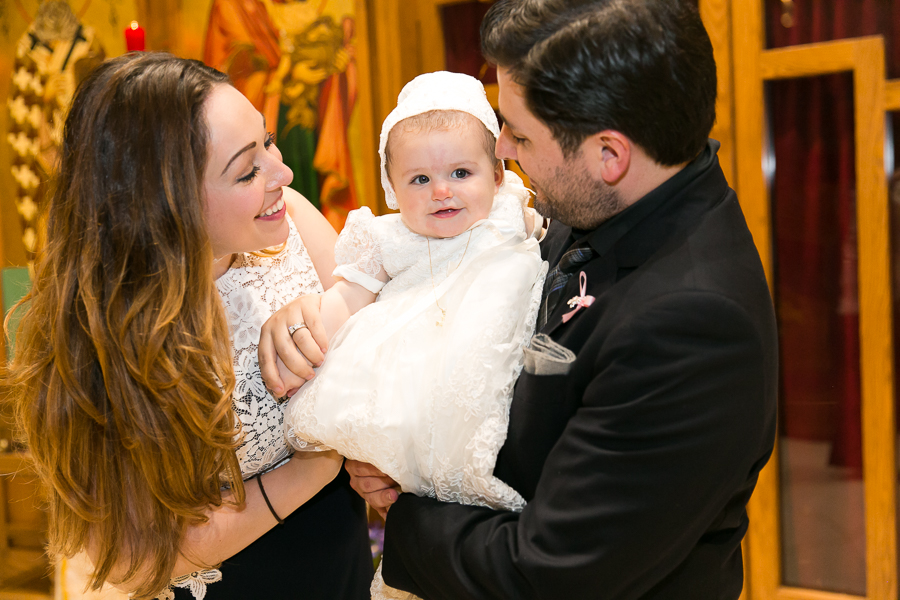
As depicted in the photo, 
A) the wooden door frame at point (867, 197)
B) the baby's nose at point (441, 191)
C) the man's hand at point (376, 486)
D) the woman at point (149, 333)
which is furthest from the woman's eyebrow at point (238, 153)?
the wooden door frame at point (867, 197)

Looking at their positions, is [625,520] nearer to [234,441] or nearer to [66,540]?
[234,441]

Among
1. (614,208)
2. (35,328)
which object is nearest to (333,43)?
(35,328)

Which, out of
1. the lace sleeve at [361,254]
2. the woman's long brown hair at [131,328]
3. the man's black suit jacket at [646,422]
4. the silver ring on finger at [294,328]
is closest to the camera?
the man's black suit jacket at [646,422]

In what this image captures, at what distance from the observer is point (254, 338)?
5.54 ft

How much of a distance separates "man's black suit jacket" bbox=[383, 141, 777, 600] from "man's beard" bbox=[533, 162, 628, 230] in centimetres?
4

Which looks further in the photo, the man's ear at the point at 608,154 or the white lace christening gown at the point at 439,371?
the white lace christening gown at the point at 439,371

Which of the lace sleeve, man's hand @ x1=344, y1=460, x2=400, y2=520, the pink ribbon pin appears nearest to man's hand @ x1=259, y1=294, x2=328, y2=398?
the lace sleeve

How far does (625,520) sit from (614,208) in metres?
0.54

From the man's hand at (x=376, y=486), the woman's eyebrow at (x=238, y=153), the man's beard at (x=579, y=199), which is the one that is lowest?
the man's hand at (x=376, y=486)

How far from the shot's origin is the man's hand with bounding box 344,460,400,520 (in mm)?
1522

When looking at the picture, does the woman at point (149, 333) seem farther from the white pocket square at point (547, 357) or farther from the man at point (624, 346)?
the white pocket square at point (547, 357)

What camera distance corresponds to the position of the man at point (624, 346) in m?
1.10

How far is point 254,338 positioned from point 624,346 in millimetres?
933

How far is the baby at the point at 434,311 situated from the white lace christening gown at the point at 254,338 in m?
0.11
